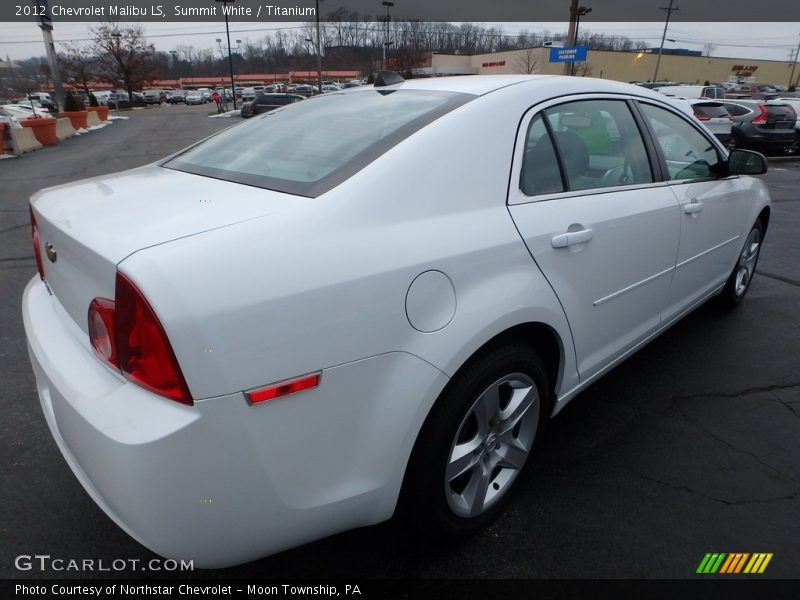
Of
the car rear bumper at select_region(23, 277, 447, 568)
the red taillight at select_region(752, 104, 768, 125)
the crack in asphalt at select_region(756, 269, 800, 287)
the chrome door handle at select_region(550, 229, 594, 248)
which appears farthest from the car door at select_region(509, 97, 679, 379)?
the red taillight at select_region(752, 104, 768, 125)

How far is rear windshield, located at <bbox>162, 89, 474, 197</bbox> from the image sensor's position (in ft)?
5.94

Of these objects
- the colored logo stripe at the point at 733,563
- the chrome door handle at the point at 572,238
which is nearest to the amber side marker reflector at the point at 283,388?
the chrome door handle at the point at 572,238

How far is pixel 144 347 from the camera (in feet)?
4.39

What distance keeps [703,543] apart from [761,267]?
4500 mm

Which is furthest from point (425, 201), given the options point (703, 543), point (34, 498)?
point (34, 498)

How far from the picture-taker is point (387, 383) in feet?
5.08

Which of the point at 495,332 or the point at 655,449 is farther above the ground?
the point at 495,332

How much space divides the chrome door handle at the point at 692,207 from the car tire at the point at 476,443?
143 centimetres

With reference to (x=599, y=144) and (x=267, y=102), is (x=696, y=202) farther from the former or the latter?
(x=267, y=102)

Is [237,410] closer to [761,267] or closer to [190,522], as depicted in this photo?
[190,522]

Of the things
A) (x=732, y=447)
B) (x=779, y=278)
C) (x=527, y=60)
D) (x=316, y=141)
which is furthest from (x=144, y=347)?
(x=527, y=60)

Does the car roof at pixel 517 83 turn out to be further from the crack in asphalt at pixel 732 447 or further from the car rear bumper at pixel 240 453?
the crack in asphalt at pixel 732 447

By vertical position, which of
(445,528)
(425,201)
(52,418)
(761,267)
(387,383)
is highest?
(425,201)

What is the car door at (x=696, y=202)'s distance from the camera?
116 inches
